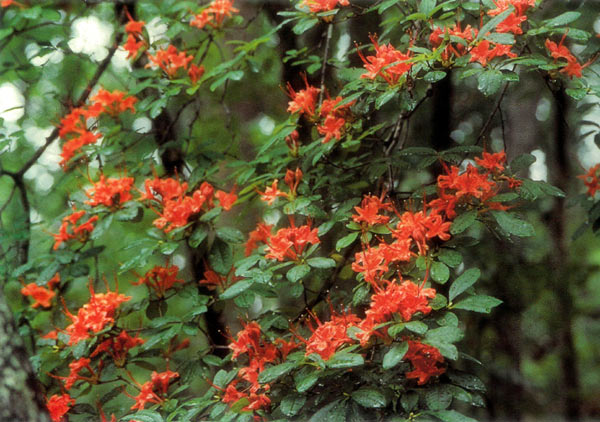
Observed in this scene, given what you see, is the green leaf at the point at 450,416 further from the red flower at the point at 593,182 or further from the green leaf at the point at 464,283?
the red flower at the point at 593,182

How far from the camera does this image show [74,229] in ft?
6.21

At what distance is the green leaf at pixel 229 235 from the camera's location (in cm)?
173

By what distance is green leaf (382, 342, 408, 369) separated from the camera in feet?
3.75

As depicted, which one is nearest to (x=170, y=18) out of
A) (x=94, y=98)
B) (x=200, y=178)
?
(x=94, y=98)

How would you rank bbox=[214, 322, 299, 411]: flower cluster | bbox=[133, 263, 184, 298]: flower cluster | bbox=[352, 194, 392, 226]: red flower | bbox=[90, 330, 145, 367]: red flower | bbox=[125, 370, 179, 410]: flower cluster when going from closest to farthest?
bbox=[214, 322, 299, 411]: flower cluster → bbox=[352, 194, 392, 226]: red flower → bbox=[125, 370, 179, 410]: flower cluster → bbox=[90, 330, 145, 367]: red flower → bbox=[133, 263, 184, 298]: flower cluster

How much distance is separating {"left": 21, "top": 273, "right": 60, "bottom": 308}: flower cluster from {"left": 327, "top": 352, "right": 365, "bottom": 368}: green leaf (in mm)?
1198

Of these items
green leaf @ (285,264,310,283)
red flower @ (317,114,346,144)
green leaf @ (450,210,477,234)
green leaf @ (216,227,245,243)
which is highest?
red flower @ (317,114,346,144)

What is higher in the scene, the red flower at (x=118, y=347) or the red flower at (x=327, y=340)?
the red flower at (x=327, y=340)

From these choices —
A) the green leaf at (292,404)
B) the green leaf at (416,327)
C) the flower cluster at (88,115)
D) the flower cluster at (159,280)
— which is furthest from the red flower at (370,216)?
the flower cluster at (88,115)

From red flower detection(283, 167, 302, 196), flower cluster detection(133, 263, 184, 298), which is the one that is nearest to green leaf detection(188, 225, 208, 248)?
flower cluster detection(133, 263, 184, 298)

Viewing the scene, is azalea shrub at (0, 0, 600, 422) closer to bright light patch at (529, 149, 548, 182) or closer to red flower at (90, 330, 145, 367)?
red flower at (90, 330, 145, 367)

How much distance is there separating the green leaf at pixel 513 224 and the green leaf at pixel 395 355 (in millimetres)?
388

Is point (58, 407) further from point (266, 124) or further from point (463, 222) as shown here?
point (266, 124)

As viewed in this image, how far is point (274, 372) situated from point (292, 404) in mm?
79
